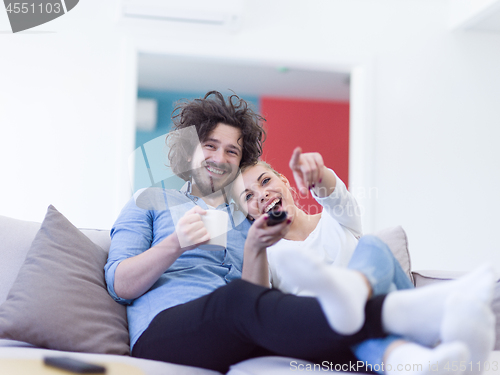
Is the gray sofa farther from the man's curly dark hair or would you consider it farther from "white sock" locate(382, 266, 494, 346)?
the man's curly dark hair

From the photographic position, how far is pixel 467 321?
2.33 feet

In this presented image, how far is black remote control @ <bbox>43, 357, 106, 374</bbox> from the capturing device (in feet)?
2.96

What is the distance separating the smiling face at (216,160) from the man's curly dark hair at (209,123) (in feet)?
0.05

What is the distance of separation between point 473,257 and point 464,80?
1261 millimetres

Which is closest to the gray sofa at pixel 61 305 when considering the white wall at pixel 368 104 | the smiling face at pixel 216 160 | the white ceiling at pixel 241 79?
the smiling face at pixel 216 160

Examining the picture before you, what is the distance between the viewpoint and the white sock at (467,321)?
711mm

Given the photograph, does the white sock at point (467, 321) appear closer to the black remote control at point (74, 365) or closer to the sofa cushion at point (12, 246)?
the black remote control at point (74, 365)

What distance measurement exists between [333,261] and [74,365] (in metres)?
0.69

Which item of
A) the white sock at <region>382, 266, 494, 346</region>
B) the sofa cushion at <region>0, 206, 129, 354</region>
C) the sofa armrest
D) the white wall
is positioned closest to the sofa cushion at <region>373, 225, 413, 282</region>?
the sofa armrest

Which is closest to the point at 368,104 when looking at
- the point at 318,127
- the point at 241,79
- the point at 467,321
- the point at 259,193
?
the point at 318,127

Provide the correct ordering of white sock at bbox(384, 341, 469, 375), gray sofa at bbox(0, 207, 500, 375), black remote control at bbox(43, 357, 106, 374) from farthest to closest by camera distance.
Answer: gray sofa at bbox(0, 207, 500, 375) → black remote control at bbox(43, 357, 106, 374) → white sock at bbox(384, 341, 469, 375)

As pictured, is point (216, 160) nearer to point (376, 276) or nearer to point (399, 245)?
point (376, 276)

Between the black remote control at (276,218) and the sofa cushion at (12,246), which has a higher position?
the black remote control at (276,218)

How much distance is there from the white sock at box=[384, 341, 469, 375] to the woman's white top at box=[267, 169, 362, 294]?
47 cm
